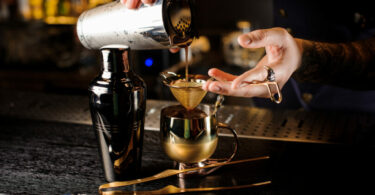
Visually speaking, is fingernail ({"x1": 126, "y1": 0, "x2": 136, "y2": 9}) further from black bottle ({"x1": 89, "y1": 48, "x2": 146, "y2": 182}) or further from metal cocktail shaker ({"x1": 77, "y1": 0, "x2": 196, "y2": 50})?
black bottle ({"x1": 89, "y1": 48, "x2": 146, "y2": 182})

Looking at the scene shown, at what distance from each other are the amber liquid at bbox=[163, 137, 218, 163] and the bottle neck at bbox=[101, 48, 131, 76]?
0.24 meters

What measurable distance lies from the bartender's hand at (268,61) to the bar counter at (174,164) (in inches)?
8.1

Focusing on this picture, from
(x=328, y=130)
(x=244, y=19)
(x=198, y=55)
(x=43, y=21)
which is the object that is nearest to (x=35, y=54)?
(x=43, y=21)

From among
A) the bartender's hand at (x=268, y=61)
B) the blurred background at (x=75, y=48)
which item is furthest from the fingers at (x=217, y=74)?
the blurred background at (x=75, y=48)

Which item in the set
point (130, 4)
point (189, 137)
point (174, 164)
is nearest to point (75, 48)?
point (130, 4)

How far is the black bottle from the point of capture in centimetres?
91

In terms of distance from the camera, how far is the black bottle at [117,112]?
0.91m

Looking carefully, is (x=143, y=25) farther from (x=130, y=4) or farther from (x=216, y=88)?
(x=216, y=88)

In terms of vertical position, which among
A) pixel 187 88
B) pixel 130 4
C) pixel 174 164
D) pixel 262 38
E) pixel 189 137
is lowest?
pixel 174 164

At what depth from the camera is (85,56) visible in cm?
388

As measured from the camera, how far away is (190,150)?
3.09 feet

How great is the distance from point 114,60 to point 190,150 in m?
0.30

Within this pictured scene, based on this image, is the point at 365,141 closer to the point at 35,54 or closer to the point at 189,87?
the point at 189,87

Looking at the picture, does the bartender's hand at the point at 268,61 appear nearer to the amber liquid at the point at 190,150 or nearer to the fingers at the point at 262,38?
the fingers at the point at 262,38
